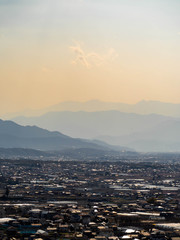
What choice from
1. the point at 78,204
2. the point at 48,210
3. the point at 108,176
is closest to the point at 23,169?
the point at 108,176

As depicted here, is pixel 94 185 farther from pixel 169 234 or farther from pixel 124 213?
pixel 169 234

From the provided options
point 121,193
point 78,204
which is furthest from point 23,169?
point 78,204

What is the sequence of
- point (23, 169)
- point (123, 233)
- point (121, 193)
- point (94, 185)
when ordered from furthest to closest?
point (23, 169) → point (94, 185) → point (121, 193) → point (123, 233)

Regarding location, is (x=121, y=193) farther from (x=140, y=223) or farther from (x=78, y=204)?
(x=140, y=223)

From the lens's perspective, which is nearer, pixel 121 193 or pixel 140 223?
pixel 140 223

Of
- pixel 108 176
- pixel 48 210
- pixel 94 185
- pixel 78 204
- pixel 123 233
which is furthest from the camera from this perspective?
pixel 108 176

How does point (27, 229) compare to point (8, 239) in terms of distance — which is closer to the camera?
point (8, 239)

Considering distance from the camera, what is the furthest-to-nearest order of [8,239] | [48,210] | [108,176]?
[108,176] < [48,210] < [8,239]

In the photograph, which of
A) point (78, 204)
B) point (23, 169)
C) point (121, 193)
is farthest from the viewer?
point (23, 169)

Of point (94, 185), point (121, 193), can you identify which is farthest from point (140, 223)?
point (94, 185)
